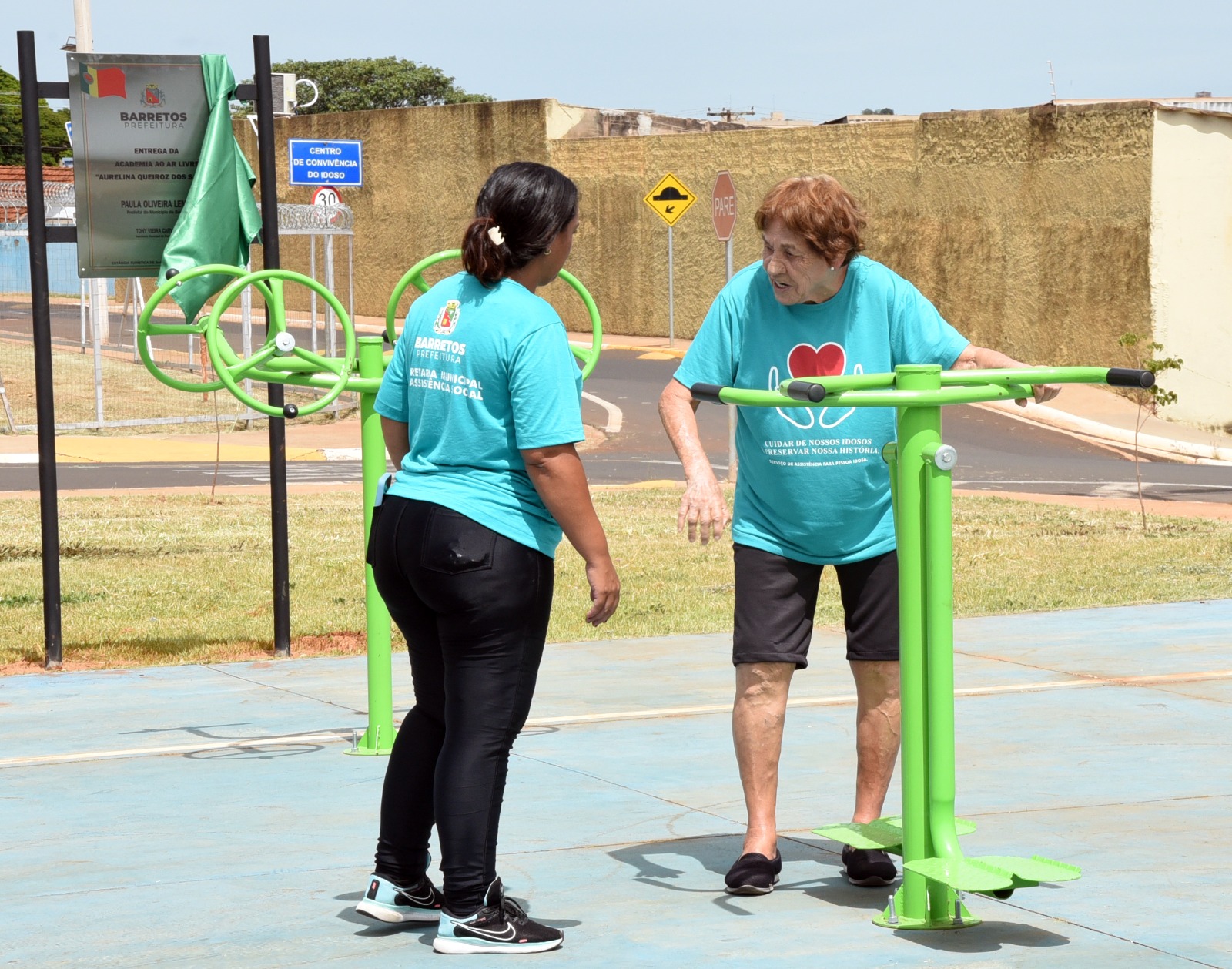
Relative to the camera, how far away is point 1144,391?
2073 cm

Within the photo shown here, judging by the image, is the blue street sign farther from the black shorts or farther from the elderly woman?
the black shorts

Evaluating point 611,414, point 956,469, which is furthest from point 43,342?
point 611,414

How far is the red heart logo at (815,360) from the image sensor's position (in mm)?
4395

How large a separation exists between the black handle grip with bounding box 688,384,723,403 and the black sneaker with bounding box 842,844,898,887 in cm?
118

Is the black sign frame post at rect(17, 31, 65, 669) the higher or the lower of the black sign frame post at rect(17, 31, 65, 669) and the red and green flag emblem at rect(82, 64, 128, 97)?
the lower

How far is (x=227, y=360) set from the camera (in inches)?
243

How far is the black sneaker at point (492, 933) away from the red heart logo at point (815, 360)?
1.47 meters

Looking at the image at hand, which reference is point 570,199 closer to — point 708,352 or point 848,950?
point 708,352

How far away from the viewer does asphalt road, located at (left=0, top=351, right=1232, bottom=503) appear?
18516 mm

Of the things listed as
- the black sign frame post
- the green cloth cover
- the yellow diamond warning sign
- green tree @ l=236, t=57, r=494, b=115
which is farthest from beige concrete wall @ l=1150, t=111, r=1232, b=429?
green tree @ l=236, t=57, r=494, b=115

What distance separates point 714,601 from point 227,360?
453cm

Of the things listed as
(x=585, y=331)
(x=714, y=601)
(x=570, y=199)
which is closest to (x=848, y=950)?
(x=570, y=199)

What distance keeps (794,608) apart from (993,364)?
2.53 ft

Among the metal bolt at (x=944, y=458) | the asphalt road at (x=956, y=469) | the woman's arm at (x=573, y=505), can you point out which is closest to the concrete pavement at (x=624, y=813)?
the woman's arm at (x=573, y=505)
